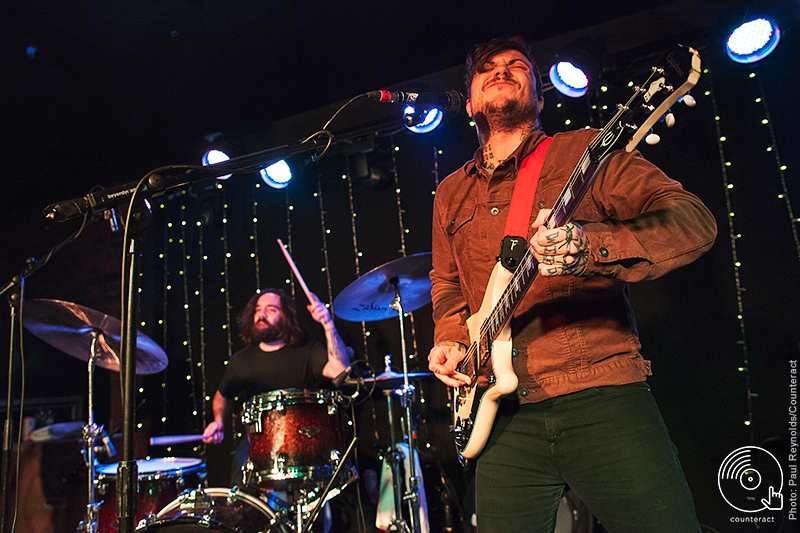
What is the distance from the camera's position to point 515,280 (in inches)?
63.2

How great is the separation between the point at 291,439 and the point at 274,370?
144 cm

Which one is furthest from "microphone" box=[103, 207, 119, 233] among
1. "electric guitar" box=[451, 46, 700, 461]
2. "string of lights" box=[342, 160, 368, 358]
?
"string of lights" box=[342, 160, 368, 358]

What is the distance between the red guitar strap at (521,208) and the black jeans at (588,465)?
1.41 feet

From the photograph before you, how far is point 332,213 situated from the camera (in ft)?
17.1

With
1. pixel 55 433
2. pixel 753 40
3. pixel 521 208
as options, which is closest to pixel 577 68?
pixel 753 40

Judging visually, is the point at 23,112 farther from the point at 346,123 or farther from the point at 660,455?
the point at 660,455

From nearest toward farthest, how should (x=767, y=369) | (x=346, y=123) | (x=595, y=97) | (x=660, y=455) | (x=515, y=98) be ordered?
(x=660, y=455)
(x=515, y=98)
(x=767, y=369)
(x=595, y=97)
(x=346, y=123)

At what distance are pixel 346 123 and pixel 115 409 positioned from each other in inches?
142

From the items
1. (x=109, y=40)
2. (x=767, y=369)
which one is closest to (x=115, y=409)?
(x=109, y=40)

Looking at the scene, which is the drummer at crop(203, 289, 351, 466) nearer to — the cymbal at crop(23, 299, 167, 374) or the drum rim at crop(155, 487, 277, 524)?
the cymbal at crop(23, 299, 167, 374)

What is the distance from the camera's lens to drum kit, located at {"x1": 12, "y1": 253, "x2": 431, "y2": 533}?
9.52 ft

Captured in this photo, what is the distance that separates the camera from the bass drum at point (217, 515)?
8.84 feet

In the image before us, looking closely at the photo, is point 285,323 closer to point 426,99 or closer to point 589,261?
point 426,99

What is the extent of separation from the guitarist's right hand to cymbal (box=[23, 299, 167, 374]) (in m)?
2.59
